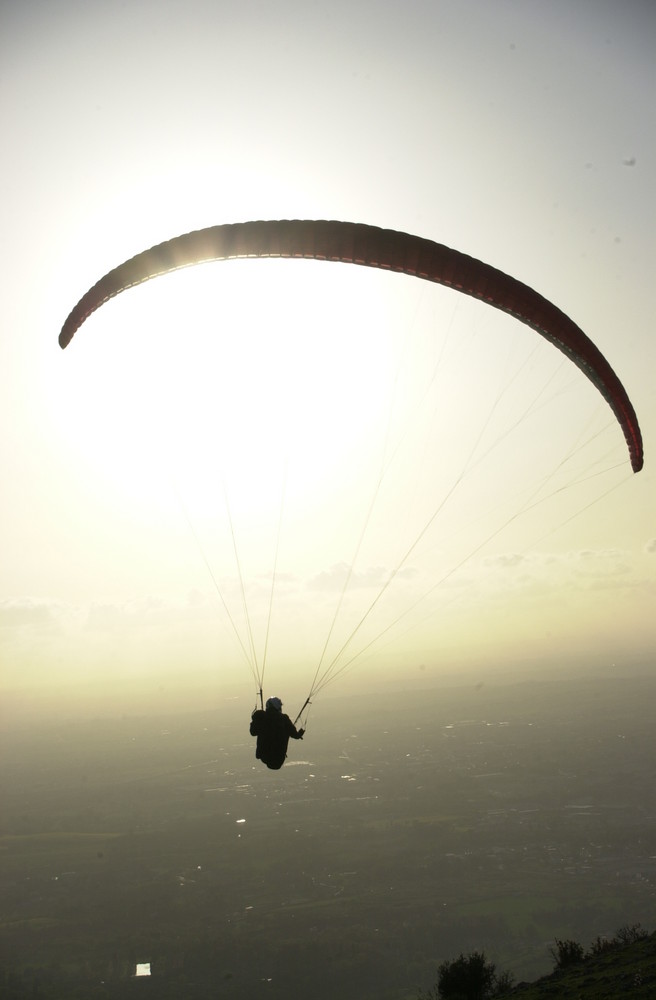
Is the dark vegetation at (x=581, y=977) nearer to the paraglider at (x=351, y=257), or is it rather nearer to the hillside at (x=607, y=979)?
the hillside at (x=607, y=979)

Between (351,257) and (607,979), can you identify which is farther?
(607,979)

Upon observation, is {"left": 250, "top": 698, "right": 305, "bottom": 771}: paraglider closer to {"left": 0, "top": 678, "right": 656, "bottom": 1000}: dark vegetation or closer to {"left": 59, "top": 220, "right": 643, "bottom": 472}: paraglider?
{"left": 59, "top": 220, "right": 643, "bottom": 472}: paraglider

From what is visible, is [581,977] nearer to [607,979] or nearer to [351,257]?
[607,979]

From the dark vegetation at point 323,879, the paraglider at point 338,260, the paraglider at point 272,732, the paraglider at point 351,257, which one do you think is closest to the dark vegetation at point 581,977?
the dark vegetation at point 323,879

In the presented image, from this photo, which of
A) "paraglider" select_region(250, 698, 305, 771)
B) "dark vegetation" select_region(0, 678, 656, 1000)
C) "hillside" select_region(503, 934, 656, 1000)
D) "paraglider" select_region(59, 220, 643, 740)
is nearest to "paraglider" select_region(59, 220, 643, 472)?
"paraglider" select_region(59, 220, 643, 740)

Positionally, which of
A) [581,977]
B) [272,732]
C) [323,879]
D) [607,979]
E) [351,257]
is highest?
[351,257]

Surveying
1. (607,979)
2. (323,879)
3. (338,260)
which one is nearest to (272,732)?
(338,260)

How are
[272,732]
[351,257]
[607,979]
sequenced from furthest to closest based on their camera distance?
[607,979] < [272,732] < [351,257]

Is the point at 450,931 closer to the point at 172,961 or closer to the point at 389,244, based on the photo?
the point at 172,961
